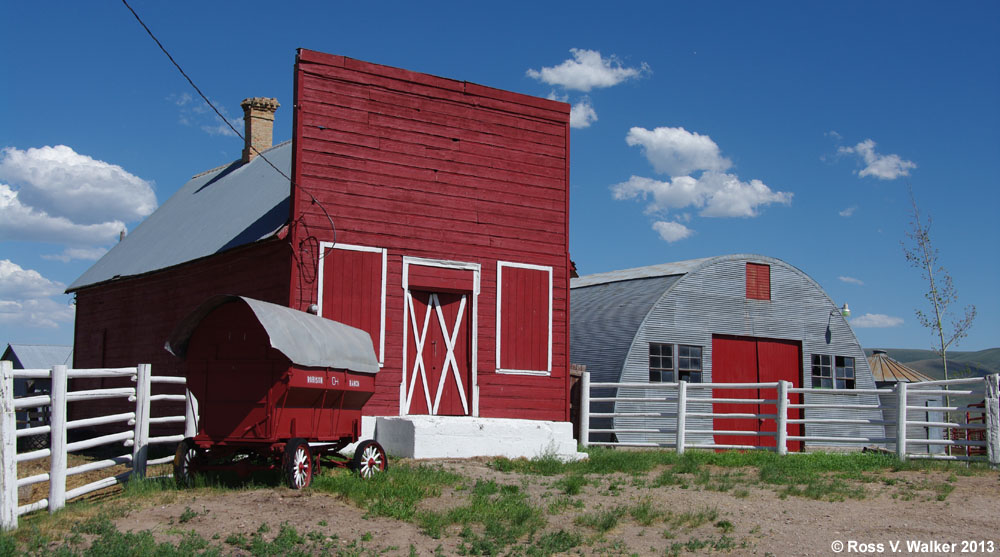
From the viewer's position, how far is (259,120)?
81.9ft

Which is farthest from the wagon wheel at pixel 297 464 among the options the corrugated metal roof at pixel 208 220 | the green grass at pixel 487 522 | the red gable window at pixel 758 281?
the red gable window at pixel 758 281

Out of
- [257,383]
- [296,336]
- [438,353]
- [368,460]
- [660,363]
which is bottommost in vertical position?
[368,460]

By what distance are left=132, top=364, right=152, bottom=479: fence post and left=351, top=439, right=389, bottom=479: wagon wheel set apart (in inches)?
105

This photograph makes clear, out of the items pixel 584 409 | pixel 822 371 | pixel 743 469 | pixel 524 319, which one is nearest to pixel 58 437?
pixel 524 319

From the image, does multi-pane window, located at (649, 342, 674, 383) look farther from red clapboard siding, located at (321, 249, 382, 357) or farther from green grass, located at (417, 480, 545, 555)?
green grass, located at (417, 480, 545, 555)

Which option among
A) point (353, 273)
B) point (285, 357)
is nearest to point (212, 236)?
point (353, 273)

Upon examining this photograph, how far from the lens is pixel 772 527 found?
30.1ft

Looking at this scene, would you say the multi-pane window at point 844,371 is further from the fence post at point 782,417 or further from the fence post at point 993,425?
the fence post at point 993,425

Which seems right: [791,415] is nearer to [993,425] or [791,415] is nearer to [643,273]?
[643,273]

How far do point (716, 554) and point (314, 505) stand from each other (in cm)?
399

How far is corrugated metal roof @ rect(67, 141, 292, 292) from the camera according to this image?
16594 mm

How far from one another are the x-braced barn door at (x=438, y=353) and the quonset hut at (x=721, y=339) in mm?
6817

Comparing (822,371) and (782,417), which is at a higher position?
(822,371)

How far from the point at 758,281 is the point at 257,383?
670 inches
